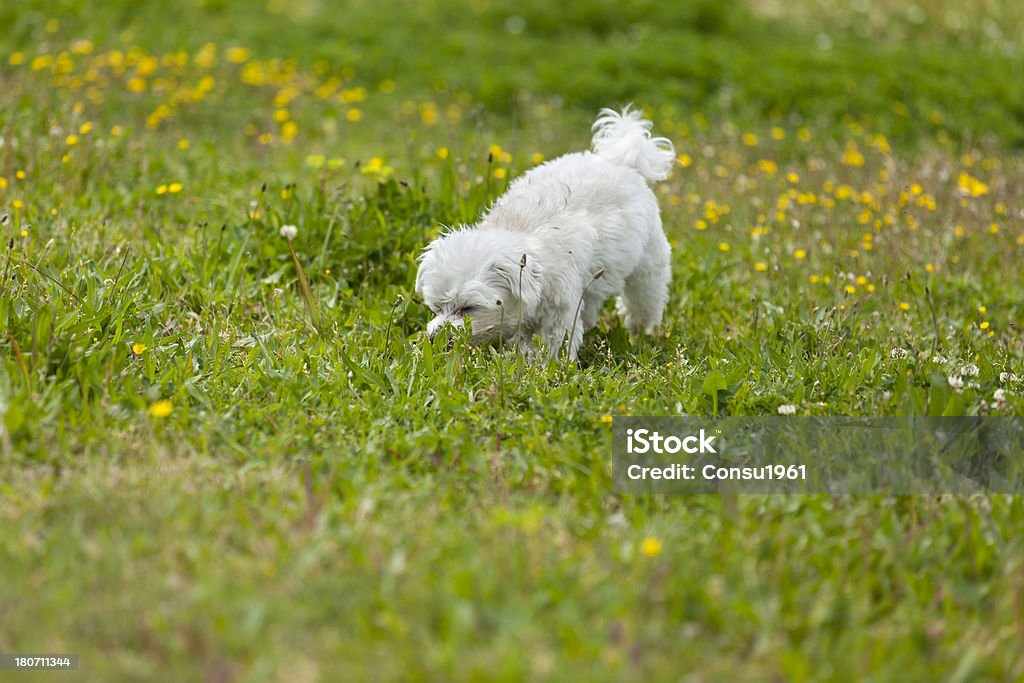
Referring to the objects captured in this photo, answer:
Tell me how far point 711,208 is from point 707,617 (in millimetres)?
4353

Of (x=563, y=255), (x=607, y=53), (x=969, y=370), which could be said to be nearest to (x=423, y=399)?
(x=563, y=255)

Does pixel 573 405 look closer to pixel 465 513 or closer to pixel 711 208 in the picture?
pixel 465 513

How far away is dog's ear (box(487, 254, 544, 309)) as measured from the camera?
166 inches

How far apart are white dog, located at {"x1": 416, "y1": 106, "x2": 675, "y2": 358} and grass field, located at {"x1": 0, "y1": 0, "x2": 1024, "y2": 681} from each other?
0.23 meters

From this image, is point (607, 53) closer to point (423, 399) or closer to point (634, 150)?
point (634, 150)

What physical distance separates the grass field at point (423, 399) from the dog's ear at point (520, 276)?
0.26 m

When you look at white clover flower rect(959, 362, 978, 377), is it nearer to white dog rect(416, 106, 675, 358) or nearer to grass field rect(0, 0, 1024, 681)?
grass field rect(0, 0, 1024, 681)

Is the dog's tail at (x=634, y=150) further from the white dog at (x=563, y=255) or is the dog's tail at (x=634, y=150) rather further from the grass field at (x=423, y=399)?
the grass field at (x=423, y=399)

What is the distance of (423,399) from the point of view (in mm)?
3953

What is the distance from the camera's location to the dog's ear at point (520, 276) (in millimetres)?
4211

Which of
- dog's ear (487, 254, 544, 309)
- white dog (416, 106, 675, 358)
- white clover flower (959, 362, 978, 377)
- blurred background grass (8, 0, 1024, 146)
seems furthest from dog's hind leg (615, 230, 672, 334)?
blurred background grass (8, 0, 1024, 146)

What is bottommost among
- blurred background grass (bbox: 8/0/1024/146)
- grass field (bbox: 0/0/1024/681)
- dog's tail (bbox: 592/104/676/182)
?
grass field (bbox: 0/0/1024/681)

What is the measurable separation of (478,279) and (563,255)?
0.47m

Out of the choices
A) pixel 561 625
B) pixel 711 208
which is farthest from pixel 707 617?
pixel 711 208
